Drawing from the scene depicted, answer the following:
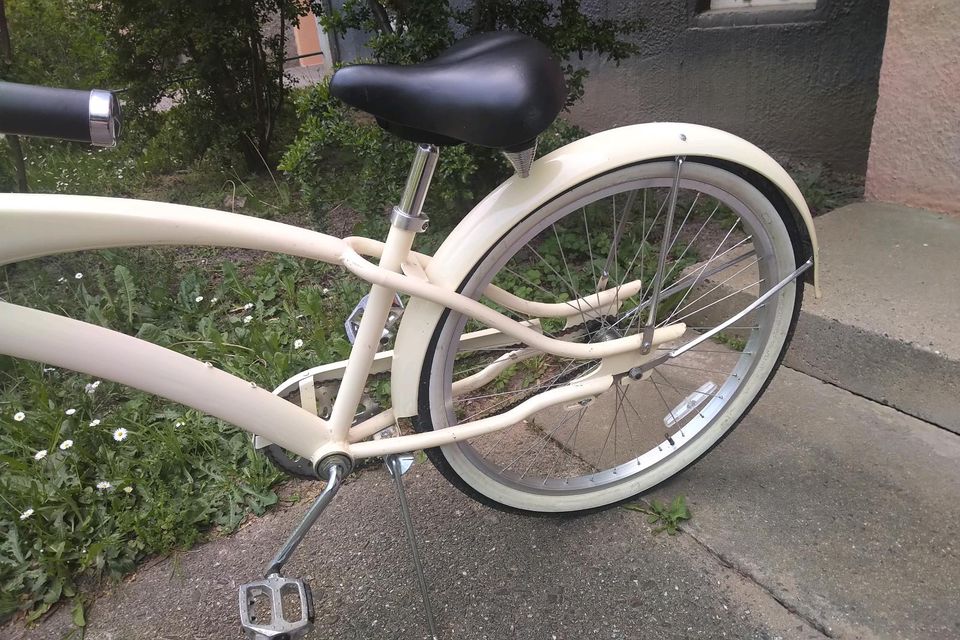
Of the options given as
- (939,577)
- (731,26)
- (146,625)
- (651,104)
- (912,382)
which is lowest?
(146,625)

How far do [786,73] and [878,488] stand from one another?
226 cm

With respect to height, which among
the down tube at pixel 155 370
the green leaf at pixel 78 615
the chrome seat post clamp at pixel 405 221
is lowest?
the green leaf at pixel 78 615

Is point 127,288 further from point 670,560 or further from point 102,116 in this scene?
point 670,560

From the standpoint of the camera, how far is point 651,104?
12.7 feet

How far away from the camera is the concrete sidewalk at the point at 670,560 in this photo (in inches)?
59.6

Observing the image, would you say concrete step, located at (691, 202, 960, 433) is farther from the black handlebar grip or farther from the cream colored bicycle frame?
the black handlebar grip

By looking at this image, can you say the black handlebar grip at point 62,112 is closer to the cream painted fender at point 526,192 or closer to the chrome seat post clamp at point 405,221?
the chrome seat post clamp at point 405,221

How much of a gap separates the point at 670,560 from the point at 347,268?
1101 mm

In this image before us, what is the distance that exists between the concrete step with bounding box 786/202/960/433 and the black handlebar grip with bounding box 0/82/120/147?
2.05m

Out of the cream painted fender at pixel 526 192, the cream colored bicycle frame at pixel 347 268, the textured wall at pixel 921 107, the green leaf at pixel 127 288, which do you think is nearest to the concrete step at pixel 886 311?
the textured wall at pixel 921 107

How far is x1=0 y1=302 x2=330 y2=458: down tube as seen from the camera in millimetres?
1124

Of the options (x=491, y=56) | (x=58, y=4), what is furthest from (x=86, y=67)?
(x=491, y=56)

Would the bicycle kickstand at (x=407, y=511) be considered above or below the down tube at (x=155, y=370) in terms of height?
below

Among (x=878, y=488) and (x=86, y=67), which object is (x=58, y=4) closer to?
(x=86, y=67)
